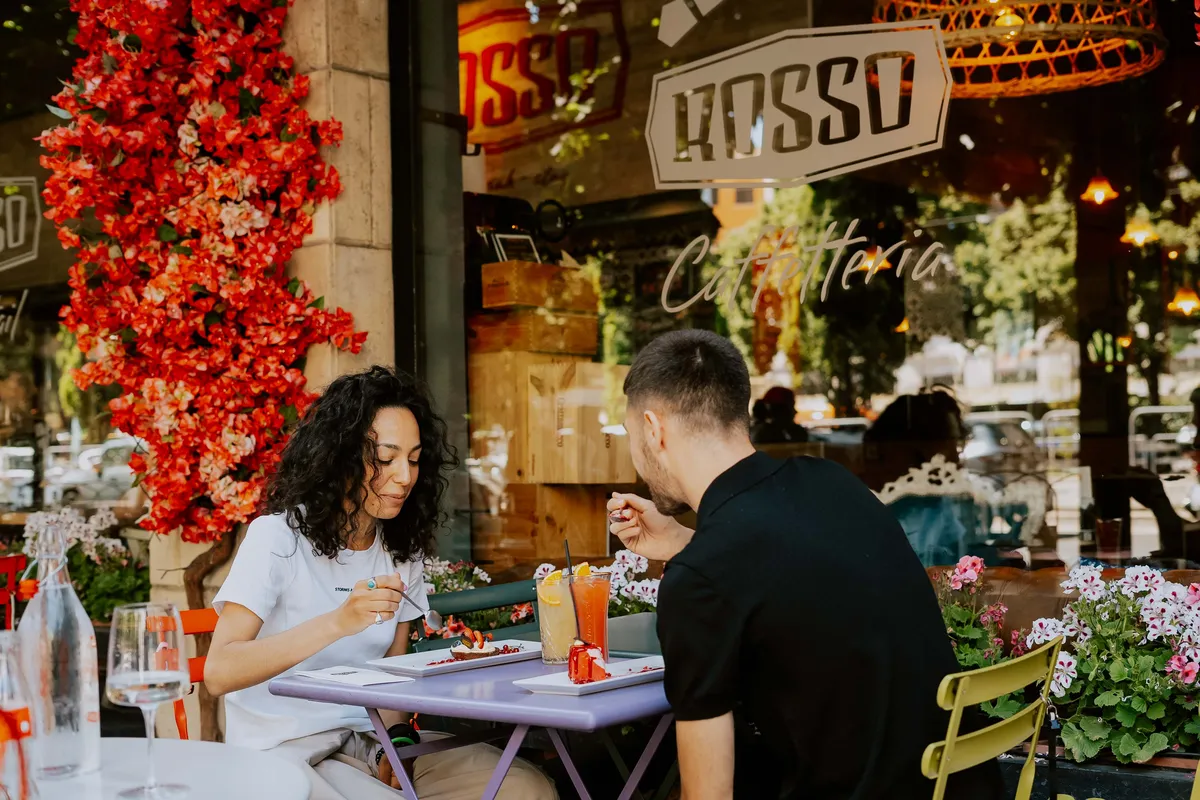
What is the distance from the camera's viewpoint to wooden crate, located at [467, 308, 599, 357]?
5.26m

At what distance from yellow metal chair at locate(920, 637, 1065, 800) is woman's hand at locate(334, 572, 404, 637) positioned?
3.29ft

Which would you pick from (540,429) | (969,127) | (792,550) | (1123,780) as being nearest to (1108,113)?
(969,127)

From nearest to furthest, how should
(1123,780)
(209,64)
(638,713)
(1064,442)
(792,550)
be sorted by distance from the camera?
(792,550), (638,713), (1123,780), (209,64), (1064,442)

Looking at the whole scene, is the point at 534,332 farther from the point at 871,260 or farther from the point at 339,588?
the point at 339,588

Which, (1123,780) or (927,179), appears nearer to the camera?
(1123,780)

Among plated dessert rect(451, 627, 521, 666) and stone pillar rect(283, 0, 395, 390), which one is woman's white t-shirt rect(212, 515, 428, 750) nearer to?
plated dessert rect(451, 627, 521, 666)

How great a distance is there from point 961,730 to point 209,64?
3.34 m

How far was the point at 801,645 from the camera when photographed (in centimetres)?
190

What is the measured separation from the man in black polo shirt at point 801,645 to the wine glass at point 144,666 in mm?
679

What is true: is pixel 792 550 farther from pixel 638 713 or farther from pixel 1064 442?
pixel 1064 442

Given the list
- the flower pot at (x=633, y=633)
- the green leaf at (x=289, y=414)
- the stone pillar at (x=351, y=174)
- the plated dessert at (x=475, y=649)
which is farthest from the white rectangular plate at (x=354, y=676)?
the stone pillar at (x=351, y=174)

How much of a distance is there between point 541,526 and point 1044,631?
2398 millimetres

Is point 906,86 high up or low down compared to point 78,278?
up

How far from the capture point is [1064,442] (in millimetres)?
6336
